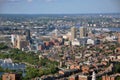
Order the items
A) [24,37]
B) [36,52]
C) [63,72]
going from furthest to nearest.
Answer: [24,37], [36,52], [63,72]

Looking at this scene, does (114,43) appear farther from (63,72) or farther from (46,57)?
(63,72)

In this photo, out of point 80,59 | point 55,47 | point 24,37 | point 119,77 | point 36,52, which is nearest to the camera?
point 119,77

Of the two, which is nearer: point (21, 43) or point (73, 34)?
point (21, 43)

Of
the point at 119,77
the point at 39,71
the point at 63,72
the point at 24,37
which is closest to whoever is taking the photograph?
the point at 119,77

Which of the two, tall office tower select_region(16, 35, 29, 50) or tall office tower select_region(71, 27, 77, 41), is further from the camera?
tall office tower select_region(71, 27, 77, 41)

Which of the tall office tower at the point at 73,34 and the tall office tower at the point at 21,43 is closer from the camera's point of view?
the tall office tower at the point at 21,43

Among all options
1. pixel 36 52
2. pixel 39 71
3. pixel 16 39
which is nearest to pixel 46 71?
pixel 39 71

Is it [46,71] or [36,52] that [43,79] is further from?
[36,52]

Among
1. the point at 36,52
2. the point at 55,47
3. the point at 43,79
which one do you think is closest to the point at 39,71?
the point at 43,79

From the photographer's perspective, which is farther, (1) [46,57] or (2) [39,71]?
(1) [46,57]
